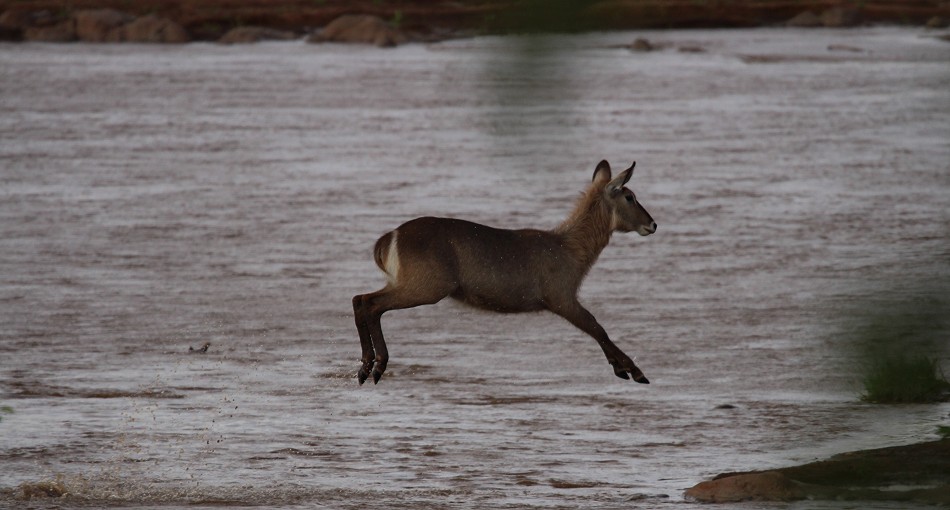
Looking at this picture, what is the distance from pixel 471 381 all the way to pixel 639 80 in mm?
22272

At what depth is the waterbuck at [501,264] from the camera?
5504mm

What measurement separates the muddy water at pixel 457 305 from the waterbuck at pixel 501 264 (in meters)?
0.62

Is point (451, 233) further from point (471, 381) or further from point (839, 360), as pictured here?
point (839, 360)

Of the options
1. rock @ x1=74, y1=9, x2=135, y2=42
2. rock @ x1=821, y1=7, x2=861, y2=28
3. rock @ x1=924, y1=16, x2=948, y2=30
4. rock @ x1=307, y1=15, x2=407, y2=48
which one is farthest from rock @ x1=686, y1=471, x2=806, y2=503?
rock @ x1=74, y1=9, x2=135, y2=42

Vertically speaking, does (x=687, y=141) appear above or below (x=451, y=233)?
below

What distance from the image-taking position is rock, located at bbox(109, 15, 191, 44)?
3916 cm

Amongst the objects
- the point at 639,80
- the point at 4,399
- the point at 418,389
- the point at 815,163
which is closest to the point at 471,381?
the point at 418,389

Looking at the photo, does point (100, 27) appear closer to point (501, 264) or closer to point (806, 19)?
point (501, 264)

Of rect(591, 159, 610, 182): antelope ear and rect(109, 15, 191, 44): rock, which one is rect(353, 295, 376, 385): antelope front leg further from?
rect(109, 15, 191, 44): rock

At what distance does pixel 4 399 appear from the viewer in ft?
27.3

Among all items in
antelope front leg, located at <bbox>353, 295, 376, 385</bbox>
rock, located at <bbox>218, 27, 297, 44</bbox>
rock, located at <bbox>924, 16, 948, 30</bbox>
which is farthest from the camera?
rock, located at <bbox>218, 27, 297, 44</bbox>

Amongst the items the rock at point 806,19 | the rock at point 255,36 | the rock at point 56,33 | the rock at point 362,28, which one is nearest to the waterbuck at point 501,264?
the rock at point 362,28

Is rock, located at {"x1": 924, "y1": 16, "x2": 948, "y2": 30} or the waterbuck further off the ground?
rock, located at {"x1": 924, "y1": 16, "x2": 948, "y2": 30}

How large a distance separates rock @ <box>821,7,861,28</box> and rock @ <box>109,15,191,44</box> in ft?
119
